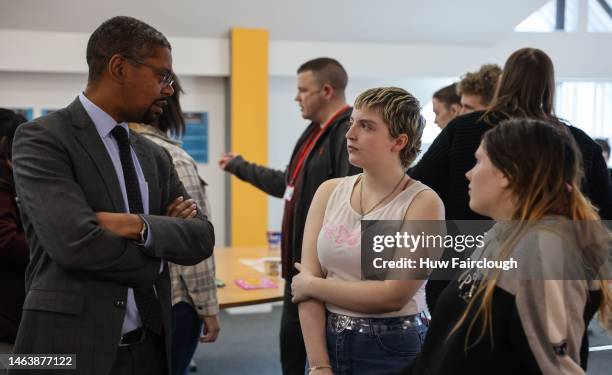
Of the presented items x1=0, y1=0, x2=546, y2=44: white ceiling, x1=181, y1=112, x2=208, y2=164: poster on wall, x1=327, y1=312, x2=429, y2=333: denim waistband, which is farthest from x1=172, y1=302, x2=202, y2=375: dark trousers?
x1=181, y1=112, x2=208, y2=164: poster on wall

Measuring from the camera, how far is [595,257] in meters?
1.39

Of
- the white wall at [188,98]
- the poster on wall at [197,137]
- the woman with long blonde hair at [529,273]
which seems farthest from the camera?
the poster on wall at [197,137]

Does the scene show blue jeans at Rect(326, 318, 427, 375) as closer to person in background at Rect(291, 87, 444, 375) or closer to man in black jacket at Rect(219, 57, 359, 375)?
person in background at Rect(291, 87, 444, 375)

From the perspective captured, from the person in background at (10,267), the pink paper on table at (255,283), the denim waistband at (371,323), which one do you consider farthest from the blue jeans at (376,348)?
the pink paper on table at (255,283)

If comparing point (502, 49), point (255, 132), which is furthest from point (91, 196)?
point (502, 49)

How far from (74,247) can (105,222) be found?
0.11 meters

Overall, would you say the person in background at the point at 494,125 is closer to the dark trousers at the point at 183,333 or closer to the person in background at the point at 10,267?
the dark trousers at the point at 183,333

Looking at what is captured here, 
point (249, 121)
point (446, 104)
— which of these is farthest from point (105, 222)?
point (249, 121)

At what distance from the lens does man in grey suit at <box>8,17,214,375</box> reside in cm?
152

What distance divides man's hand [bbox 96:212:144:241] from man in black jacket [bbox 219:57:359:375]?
A: 1.19 meters

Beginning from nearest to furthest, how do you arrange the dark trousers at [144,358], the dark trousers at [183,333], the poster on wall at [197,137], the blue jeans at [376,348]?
the dark trousers at [144,358], the blue jeans at [376,348], the dark trousers at [183,333], the poster on wall at [197,137]

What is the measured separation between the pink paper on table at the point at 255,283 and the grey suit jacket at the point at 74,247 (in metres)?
1.67

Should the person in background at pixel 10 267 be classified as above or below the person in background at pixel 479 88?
below

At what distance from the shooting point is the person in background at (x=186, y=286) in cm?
237
